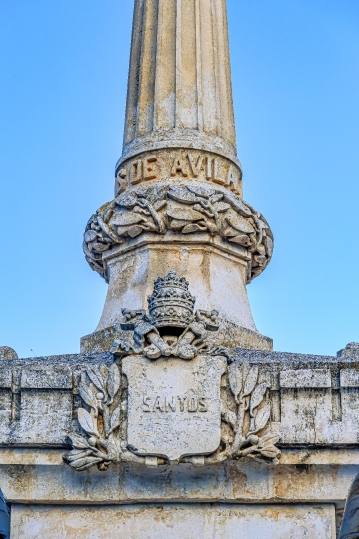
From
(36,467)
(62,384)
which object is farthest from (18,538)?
(62,384)

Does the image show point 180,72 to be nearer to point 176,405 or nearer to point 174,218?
point 174,218

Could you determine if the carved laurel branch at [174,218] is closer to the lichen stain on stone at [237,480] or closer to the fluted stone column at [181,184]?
the fluted stone column at [181,184]

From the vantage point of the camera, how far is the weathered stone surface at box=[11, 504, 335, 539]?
41.9 feet

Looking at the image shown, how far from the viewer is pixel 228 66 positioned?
17750mm

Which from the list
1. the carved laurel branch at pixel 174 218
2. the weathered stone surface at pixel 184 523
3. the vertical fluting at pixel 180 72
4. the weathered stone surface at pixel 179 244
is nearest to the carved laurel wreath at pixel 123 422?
the weathered stone surface at pixel 184 523

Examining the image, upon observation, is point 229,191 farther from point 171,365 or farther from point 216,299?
point 171,365

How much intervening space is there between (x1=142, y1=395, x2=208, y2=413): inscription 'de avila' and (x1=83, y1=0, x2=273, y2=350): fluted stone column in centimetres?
249

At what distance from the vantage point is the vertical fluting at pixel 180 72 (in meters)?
16.9

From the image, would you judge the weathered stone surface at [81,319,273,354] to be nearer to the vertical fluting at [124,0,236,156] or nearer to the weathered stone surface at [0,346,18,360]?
the weathered stone surface at [0,346,18,360]

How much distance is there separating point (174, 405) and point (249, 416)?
0.81m

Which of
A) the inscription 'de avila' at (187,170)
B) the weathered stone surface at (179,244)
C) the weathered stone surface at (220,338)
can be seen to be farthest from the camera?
the inscription 'de avila' at (187,170)

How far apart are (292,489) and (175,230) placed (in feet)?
13.7

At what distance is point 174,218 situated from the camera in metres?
15.6

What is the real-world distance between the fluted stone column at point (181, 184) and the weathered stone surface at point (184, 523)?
2.76 m
